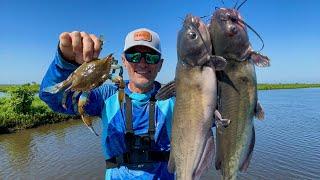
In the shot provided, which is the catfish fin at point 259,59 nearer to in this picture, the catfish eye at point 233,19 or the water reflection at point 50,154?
the catfish eye at point 233,19

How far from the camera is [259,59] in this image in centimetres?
298

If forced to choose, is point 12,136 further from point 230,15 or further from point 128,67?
point 230,15

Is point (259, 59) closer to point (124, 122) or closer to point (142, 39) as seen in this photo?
point (142, 39)

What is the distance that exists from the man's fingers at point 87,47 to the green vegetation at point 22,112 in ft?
124

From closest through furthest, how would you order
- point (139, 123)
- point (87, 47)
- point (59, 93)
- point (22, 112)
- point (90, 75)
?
point (87, 47) → point (90, 75) → point (59, 93) → point (139, 123) → point (22, 112)

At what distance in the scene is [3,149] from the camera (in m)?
31.9

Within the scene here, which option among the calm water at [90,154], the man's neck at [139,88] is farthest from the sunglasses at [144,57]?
the calm water at [90,154]

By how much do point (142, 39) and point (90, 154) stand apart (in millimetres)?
24752

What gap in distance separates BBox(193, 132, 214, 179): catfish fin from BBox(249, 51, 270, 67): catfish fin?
2.24 feet

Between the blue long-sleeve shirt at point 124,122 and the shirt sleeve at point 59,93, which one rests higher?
the shirt sleeve at point 59,93

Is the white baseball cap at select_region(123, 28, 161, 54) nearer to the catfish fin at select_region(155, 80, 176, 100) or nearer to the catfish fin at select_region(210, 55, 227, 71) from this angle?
the catfish fin at select_region(155, 80, 176, 100)

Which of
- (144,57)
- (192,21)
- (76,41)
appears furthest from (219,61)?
(144,57)

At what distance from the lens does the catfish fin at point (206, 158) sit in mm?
3088

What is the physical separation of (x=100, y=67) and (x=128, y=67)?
98cm
